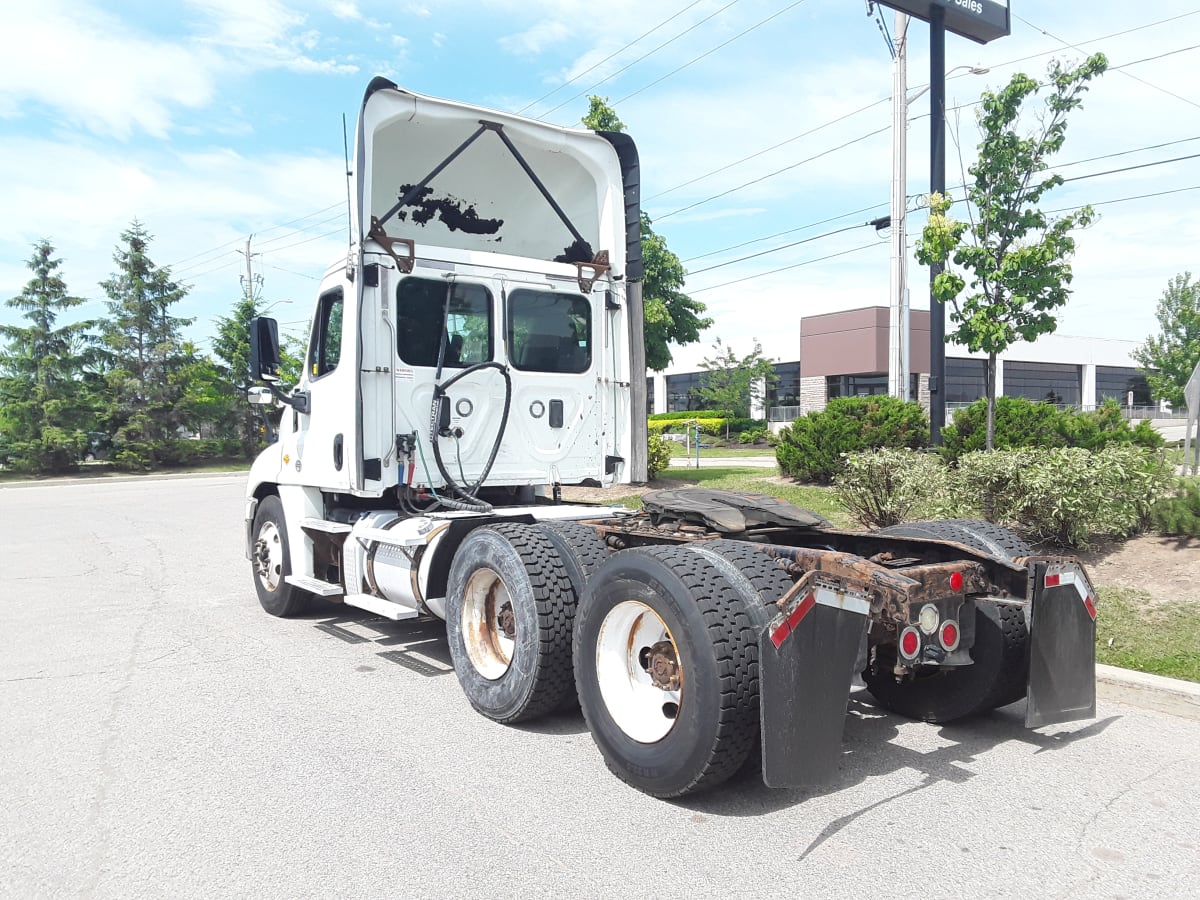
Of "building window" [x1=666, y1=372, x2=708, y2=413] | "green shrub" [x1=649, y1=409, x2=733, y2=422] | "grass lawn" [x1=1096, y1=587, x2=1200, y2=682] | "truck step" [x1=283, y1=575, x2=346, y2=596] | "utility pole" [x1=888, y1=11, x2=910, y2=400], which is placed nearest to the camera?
"grass lawn" [x1=1096, y1=587, x2=1200, y2=682]

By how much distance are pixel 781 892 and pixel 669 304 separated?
17.4m

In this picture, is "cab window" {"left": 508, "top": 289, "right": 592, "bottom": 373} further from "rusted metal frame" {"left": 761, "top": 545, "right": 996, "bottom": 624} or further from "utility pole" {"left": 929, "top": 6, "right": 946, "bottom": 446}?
"utility pole" {"left": 929, "top": 6, "right": 946, "bottom": 446}

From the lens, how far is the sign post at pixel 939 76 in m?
11.9

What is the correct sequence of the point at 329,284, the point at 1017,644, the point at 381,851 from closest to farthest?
the point at 381,851
the point at 1017,644
the point at 329,284

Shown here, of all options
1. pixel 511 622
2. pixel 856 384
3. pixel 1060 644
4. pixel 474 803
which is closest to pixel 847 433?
pixel 511 622

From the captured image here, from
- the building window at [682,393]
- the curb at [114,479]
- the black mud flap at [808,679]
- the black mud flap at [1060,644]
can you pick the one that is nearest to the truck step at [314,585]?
the black mud flap at [808,679]

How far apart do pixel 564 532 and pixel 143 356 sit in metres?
38.4

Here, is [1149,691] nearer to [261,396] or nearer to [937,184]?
[261,396]

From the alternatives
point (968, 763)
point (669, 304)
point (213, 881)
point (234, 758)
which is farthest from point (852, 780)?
point (669, 304)

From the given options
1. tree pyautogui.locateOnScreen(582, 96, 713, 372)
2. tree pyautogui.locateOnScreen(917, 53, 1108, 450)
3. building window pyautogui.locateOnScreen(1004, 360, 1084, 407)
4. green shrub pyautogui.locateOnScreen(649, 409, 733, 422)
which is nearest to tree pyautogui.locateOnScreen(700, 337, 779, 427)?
green shrub pyautogui.locateOnScreen(649, 409, 733, 422)

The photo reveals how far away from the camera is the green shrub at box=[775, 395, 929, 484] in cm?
1500

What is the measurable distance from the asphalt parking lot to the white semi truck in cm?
26

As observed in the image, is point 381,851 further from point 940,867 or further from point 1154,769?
point 1154,769

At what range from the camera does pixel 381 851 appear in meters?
3.54
